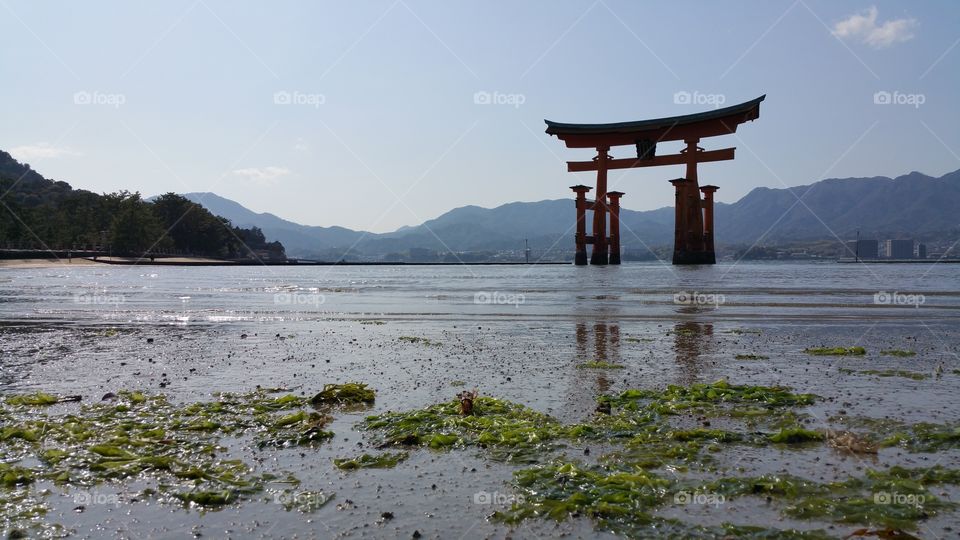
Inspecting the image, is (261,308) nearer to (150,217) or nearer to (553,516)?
(553,516)

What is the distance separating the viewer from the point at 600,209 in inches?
3031

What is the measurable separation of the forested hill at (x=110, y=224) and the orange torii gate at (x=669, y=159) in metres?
71.2

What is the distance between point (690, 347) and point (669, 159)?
67.1 m

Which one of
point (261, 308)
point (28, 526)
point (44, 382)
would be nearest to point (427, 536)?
point (28, 526)

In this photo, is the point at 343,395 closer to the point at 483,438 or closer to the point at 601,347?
the point at 483,438

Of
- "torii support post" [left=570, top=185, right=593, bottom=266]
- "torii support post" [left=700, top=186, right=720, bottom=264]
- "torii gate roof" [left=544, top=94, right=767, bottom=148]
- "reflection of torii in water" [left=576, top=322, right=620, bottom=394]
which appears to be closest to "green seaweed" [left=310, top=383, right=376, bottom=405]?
"reflection of torii in water" [left=576, top=322, right=620, bottom=394]

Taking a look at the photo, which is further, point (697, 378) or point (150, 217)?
point (150, 217)

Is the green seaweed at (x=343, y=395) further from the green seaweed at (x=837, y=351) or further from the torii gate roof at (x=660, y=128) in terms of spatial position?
the torii gate roof at (x=660, y=128)

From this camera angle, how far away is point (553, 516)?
3586 mm

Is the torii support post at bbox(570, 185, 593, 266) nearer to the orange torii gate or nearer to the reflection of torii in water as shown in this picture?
the orange torii gate

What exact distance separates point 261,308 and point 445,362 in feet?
43.0

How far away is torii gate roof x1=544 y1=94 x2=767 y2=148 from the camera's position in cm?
6681

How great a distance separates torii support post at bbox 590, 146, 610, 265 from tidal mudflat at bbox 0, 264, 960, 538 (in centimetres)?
6476

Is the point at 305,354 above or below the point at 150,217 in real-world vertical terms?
below
